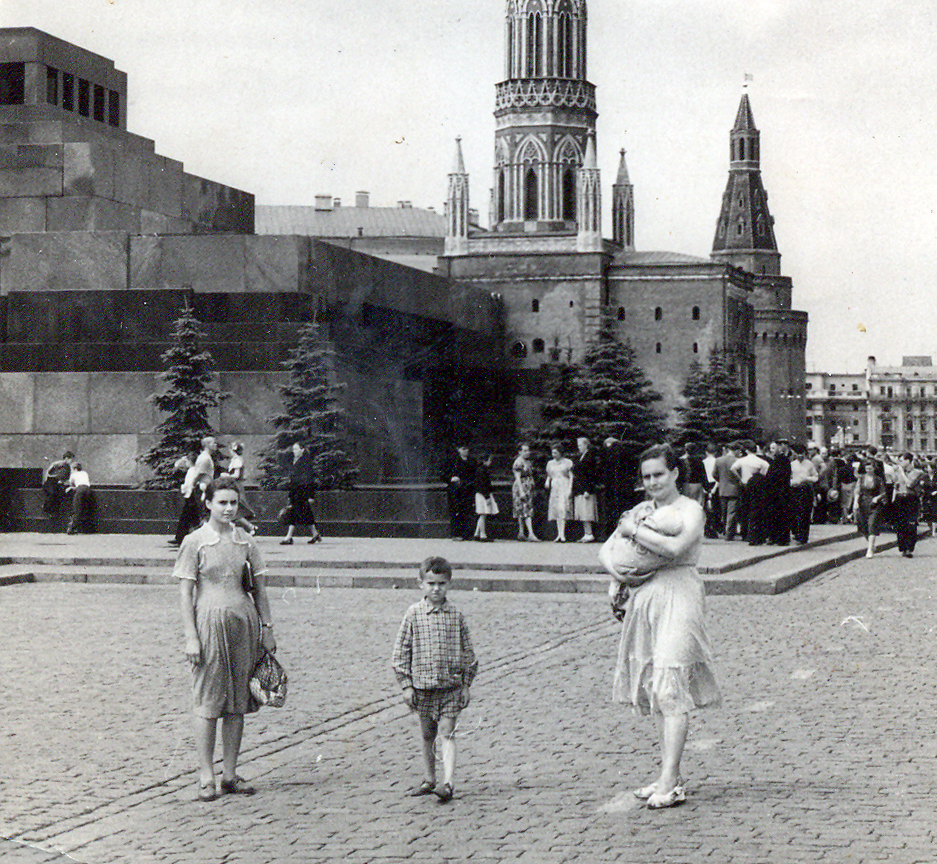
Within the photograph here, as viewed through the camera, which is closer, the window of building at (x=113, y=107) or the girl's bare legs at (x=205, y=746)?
the girl's bare legs at (x=205, y=746)

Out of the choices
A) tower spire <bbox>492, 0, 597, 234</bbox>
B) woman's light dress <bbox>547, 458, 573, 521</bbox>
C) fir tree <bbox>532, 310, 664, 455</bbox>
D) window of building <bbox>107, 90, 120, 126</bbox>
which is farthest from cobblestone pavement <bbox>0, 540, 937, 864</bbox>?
tower spire <bbox>492, 0, 597, 234</bbox>

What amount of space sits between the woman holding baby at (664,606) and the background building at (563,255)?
8073 centimetres

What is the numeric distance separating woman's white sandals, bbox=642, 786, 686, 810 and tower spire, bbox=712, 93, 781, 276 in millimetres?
134300

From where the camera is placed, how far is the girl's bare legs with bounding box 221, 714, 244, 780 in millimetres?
7547

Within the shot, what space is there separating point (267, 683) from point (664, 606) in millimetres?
1709

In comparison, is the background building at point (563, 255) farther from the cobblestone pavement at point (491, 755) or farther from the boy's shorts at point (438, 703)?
the boy's shorts at point (438, 703)

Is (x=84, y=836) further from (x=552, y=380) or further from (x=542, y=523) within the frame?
(x=552, y=380)

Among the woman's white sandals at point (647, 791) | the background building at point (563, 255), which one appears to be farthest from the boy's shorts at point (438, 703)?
the background building at point (563, 255)

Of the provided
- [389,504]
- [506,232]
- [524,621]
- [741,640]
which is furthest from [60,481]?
[506,232]

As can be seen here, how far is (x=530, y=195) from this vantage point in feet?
322

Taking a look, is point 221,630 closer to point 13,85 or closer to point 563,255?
point 13,85

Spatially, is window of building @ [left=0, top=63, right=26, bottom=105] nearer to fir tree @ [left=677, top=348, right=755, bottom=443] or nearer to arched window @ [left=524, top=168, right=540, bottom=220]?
fir tree @ [left=677, top=348, right=755, bottom=443]

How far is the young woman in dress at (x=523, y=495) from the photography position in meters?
24.0

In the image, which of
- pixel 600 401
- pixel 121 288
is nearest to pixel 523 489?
pixel 121 288
